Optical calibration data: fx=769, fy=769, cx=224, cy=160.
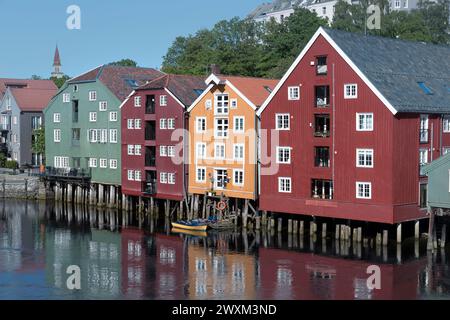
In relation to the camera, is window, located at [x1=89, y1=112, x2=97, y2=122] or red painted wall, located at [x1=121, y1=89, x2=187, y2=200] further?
window, located at [x1=89, y1=112, x2=97, y2=122]

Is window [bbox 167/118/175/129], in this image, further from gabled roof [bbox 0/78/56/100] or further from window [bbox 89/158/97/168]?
gabled roof [bbox 0/78/56/100]

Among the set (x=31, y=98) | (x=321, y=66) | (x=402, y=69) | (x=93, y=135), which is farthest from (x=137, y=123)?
(x=31, y=98)

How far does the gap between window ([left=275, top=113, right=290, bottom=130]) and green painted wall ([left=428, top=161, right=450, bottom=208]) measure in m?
11.4

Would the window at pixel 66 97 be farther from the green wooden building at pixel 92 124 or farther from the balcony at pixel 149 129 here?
the balcony at pixel 149 129

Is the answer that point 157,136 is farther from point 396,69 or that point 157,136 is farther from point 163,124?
point 396,69

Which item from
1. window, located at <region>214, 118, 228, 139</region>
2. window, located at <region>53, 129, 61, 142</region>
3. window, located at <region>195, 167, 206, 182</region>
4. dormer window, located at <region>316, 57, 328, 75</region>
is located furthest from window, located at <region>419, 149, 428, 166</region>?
window, located at <region>53, 129, 61, 142</region>

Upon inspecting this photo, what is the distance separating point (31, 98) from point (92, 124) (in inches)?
1171

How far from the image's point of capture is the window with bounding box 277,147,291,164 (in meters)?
52.4

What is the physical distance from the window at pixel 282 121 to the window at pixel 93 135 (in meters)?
25.6

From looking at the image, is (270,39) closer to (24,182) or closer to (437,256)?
(24,182)

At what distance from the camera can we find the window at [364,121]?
47.5 metres

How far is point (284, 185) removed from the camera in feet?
173

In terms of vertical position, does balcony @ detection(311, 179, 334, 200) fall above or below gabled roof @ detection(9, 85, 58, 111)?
below

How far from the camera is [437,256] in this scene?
4428cm
